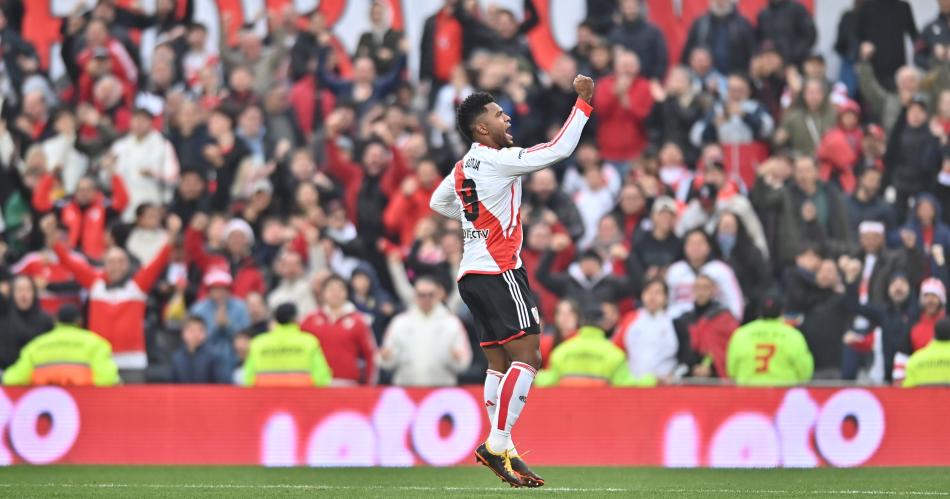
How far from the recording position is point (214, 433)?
15.8 m

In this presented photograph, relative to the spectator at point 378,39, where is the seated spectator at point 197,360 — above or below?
below

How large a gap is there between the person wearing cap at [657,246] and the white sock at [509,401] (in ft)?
22.0

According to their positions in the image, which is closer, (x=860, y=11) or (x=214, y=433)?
(x=214, y=433)

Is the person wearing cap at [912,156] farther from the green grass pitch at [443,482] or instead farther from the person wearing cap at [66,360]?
the person wearing cap at [66,360]

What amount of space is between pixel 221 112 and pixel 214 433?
221 inches

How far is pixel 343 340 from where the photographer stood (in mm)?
16719

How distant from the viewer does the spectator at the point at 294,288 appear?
711 inches

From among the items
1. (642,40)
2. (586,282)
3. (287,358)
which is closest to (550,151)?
(287,358)

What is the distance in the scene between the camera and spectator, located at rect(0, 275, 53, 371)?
1762 centimetres

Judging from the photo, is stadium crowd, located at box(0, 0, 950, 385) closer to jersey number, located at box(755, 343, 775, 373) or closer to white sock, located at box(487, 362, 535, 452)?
jersey number, located at box(755, 343, 775, 373)

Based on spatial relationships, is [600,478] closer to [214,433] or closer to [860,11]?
[214,433]

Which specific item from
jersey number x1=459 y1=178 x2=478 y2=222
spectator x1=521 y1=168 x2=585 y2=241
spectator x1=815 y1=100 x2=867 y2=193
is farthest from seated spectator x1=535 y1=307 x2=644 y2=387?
spectator x1=815 y1=100 x2=867 y2=193

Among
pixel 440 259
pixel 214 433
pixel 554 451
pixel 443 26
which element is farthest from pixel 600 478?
pixel 443 26

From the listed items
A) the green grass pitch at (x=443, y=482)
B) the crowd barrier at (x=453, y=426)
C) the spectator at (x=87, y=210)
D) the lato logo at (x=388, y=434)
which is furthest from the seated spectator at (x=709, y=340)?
the spectator at (x=87, y=210)
